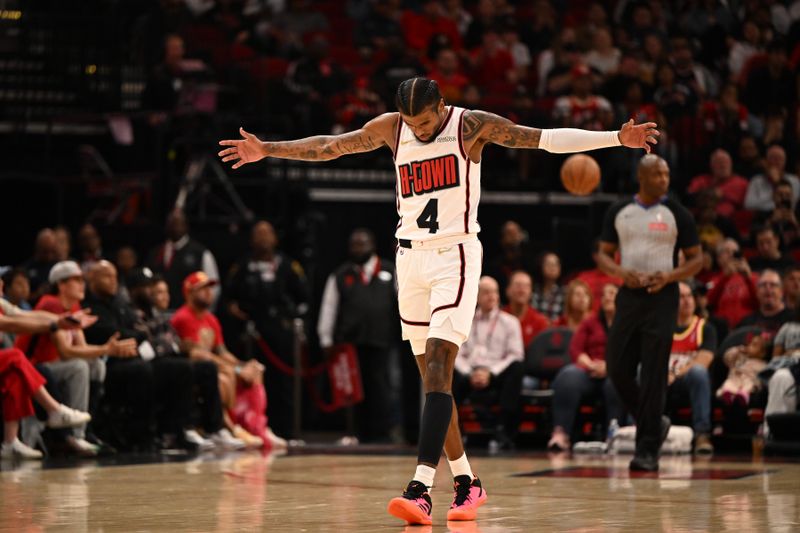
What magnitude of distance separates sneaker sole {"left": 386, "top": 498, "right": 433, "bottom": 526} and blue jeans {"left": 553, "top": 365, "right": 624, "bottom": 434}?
21.0 feet

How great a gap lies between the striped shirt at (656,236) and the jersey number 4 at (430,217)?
11.2 ft

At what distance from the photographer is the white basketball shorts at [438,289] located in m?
6.80

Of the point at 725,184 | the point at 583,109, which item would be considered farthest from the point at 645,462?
the point at 583,109

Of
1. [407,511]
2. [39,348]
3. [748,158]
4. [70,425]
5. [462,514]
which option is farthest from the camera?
[748,158]

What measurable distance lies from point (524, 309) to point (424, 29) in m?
6.91

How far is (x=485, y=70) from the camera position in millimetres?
18953

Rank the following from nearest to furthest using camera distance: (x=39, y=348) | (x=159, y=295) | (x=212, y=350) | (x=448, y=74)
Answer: (x=39, y=348), (x=159, y=295), (x=212, y=350), (x=448, y=74)

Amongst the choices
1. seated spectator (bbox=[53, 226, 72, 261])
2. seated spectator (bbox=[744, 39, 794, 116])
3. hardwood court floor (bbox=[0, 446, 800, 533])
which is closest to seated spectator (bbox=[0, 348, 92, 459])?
hardwood court floor (bbox=[0, 446, 800, 533])

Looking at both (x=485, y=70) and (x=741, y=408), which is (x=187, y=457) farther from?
(x=485, y=70)

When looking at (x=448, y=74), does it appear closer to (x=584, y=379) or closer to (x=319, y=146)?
(x=584, y=379)

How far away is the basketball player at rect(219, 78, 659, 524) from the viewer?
678 centimetres

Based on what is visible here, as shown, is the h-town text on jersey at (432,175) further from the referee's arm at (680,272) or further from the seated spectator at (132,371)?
the seated spectator at (132,371)

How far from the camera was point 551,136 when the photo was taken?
6.89 m

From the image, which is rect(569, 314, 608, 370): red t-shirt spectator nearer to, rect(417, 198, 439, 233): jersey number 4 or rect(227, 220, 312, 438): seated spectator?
rect(227, 220, 312, 438): seated spectator
